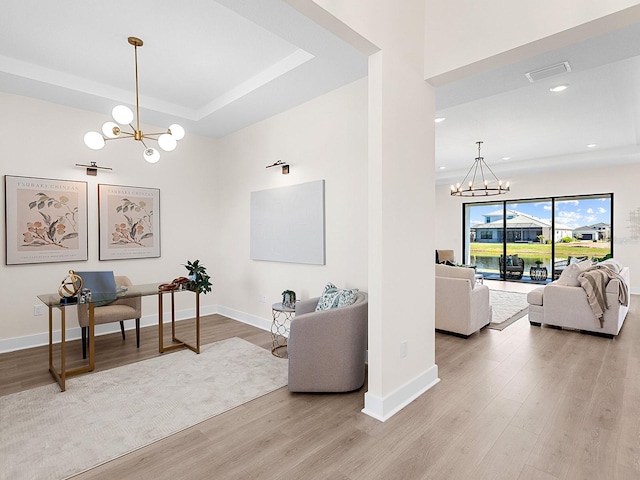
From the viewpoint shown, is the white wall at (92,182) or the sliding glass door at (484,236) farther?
the sliding glass door at (484,236)

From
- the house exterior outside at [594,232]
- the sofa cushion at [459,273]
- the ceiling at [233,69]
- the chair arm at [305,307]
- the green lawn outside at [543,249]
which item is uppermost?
the ceiling at [233,69]

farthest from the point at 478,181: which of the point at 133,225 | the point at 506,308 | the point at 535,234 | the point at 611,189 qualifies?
the point at 133,225

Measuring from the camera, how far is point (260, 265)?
4863 mm

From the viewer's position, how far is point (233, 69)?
144 inches

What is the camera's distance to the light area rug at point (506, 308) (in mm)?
5093

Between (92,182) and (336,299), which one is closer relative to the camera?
(336,299)

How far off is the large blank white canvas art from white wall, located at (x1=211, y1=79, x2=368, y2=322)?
0.29 feet

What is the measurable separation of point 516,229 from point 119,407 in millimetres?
9719

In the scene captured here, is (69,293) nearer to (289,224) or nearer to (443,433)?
(289,224)

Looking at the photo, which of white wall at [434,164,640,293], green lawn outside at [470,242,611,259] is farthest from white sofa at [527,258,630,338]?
green lawn outside at [470,242,611,259]

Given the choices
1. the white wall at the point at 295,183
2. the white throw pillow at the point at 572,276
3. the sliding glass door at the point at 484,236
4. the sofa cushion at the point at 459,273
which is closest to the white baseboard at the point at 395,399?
the white wall at the point at 295,183

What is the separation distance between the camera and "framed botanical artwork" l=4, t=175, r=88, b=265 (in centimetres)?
393

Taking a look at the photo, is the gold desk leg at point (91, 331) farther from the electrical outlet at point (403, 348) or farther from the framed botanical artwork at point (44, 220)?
the electrical outlet at point (403, 348)

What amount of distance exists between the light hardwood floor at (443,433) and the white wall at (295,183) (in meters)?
1.35
